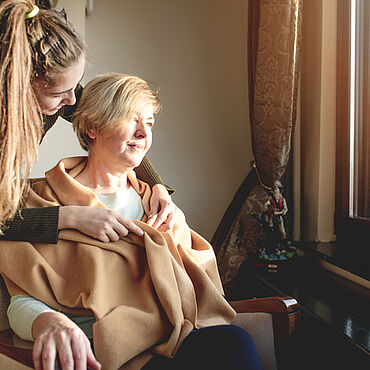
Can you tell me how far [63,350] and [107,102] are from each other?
0.78 metres

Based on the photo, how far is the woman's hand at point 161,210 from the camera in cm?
141

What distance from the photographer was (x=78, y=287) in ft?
3.99

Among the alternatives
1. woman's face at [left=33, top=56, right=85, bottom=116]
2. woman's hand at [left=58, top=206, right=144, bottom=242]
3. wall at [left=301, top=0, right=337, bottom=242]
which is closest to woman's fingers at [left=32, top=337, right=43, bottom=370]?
woman's hand at [left=58, top=206, right=144, bottom=242]

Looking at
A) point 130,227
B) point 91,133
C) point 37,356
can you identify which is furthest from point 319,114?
point 37,356

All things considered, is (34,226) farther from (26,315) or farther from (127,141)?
(127,141)

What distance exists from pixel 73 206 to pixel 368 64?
1.44 meters

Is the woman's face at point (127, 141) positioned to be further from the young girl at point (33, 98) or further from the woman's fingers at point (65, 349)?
the woman's fingers at point (65, 349)

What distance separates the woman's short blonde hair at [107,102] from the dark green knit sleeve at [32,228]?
0.36 metres

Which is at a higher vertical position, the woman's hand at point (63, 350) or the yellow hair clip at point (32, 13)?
the yellow hair clip at point (32, 13)

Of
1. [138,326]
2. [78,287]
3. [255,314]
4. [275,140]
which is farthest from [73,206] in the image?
[275,140]

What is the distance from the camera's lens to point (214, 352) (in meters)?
1.10

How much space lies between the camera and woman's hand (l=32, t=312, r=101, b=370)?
36.1 inches

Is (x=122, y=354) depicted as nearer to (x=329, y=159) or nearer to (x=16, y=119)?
(x=16, y=119)

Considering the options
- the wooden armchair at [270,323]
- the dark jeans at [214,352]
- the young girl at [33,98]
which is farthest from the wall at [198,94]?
the dark jeans at [214,352]
